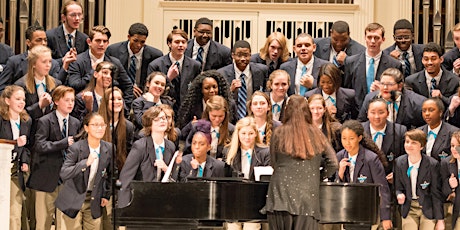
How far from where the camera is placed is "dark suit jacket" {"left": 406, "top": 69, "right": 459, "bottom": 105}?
876 centimetres

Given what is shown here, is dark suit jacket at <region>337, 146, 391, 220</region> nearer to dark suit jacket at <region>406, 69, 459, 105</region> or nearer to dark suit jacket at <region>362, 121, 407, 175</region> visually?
dark suit jacket at <region>362, 121, 407, 175</region>

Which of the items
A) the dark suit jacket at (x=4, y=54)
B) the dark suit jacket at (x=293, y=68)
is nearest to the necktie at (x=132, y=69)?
the dark suit jacket at (x=4, y=54)

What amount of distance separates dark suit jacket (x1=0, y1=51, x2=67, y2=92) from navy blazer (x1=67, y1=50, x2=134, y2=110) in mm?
95

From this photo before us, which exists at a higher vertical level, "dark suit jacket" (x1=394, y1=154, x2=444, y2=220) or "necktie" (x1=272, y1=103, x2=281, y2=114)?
"necktie" (x1=272, y1=103, x2=281, y2=114)

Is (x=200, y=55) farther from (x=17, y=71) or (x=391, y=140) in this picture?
(x=391, y=140)

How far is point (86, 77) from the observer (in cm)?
870

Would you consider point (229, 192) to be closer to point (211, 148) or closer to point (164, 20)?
point (211, 148)

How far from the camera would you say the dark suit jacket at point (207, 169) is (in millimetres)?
7605

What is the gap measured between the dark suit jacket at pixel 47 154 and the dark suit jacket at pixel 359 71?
7.99ft

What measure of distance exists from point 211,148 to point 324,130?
84cm

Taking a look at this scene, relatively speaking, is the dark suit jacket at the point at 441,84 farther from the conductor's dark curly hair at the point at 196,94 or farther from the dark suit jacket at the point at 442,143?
the conductor's dark curly hair at the point at 196,94

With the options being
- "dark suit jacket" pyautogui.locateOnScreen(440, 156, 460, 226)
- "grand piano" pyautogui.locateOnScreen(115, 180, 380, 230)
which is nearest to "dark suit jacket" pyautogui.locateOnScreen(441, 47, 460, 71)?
"dark suit jacket" pyautogui.locateOnScreen(440, 156, 460, 226)

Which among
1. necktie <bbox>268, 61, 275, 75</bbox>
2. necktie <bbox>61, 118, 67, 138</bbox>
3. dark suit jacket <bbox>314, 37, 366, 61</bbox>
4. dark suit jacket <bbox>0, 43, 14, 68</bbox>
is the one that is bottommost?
necktie <bbox>61, 118, 67, 138</bbox>

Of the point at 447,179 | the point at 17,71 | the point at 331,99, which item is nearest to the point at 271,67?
the point at 331,99
